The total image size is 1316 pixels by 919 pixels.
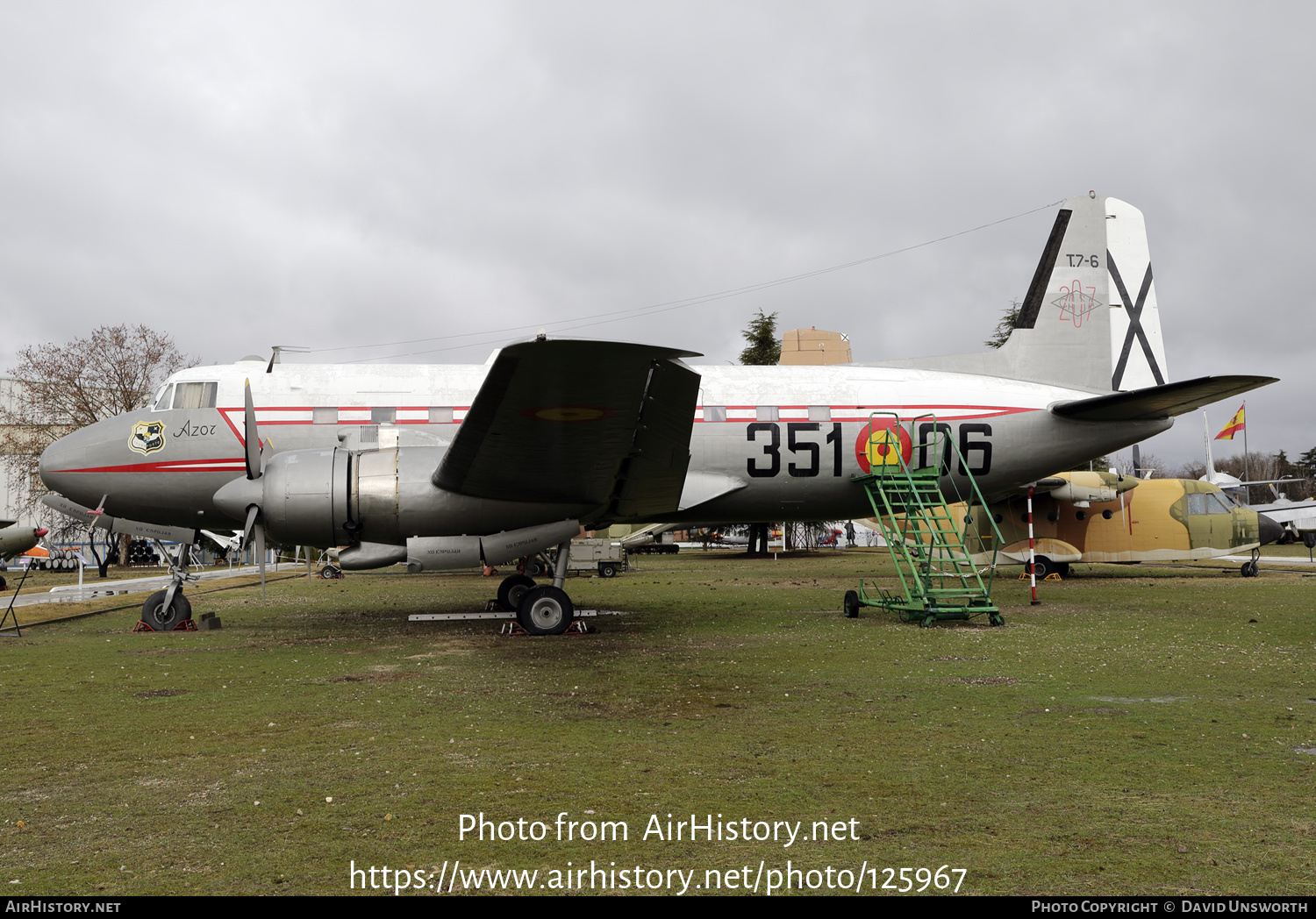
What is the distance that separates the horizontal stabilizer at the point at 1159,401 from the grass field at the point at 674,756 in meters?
3.31

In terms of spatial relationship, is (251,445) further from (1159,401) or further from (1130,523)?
(1130,523)

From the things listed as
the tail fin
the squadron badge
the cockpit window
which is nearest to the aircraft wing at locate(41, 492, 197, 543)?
the squadron badge

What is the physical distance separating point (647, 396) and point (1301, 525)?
4957 cm

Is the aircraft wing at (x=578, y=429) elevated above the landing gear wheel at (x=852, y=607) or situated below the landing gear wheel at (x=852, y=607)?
above

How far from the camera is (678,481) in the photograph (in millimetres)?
11227

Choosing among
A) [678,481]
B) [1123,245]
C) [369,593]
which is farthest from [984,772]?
[369,593]

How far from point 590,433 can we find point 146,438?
728 centimetres

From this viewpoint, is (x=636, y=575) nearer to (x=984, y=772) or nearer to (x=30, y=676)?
(x=30, y=676)

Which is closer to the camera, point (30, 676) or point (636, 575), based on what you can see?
point (30, 676)

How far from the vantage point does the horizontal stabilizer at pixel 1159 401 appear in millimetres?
11391

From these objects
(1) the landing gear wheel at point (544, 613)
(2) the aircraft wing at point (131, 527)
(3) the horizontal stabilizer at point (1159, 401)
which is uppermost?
(3) the horizontal stabilizer at point (1159, 401)

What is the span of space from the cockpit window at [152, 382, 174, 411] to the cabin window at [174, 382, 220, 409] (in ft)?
0.30

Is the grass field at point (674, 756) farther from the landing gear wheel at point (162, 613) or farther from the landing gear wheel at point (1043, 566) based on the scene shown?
the landing gear wheel at point (1043, 566)

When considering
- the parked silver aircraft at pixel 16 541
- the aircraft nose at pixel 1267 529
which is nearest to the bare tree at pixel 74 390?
the parked silver aircraft at pixel 16 541
